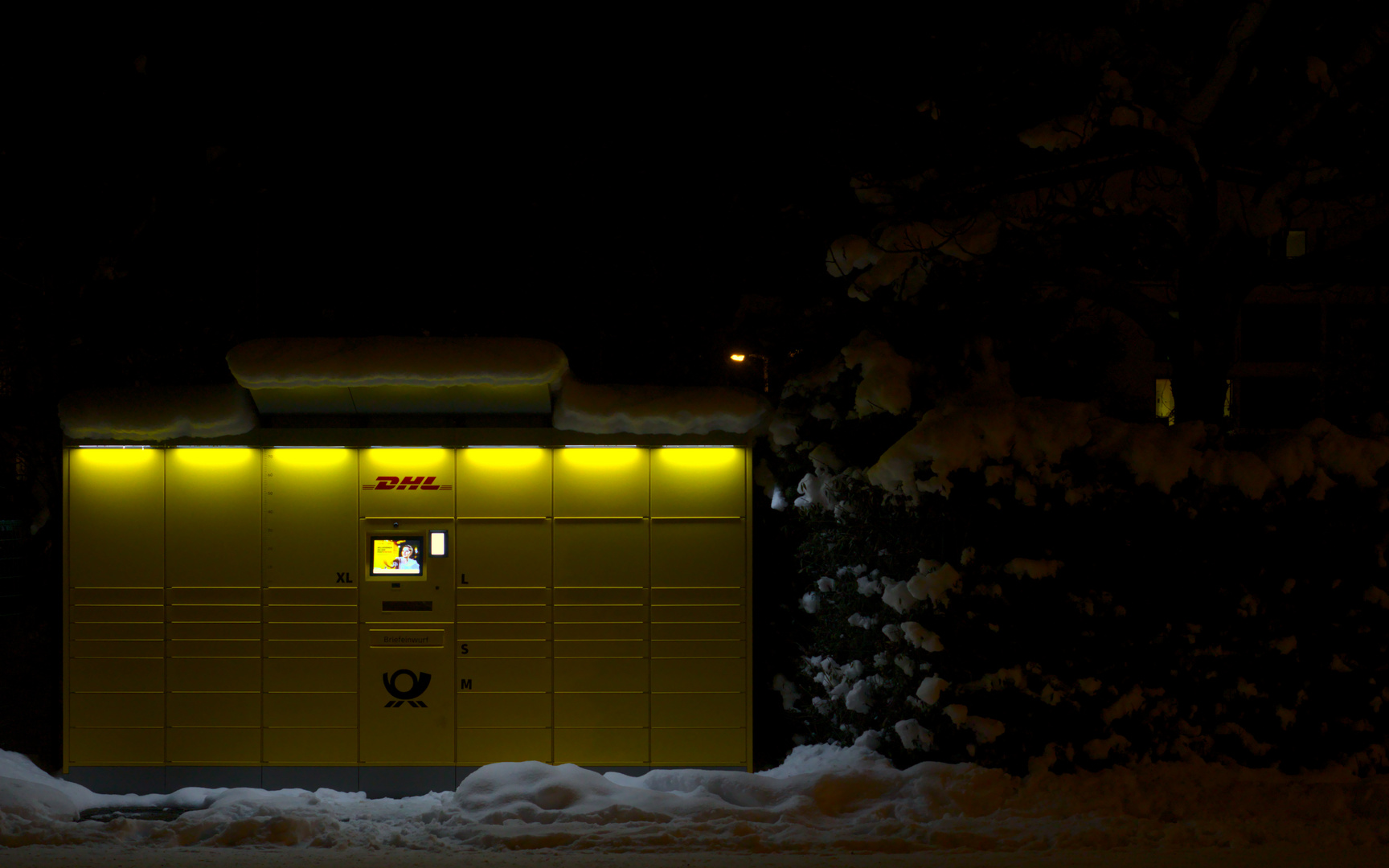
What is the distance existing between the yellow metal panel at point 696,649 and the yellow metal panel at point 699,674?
35 millimetres

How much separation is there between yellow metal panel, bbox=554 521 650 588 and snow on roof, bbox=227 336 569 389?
1.23 meters

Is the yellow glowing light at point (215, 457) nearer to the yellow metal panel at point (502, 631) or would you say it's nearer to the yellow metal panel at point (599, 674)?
the yellow metal panel at point (502, 631)

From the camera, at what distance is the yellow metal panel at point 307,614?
22.8ft

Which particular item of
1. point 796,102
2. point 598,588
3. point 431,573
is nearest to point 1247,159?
point 796,102

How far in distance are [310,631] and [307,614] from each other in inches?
5.0

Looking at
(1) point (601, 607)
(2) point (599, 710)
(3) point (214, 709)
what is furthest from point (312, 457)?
(2) point (599, 710)

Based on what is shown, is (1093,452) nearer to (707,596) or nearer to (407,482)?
(707,596)

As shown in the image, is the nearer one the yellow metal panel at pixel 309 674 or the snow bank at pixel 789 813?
the snow bank at pixel 789 813

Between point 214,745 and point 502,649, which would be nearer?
point 214,745

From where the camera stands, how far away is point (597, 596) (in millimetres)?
7043

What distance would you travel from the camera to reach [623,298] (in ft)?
39.4

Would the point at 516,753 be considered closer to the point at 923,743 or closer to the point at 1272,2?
the point at 923,743

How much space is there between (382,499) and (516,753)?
212 cm

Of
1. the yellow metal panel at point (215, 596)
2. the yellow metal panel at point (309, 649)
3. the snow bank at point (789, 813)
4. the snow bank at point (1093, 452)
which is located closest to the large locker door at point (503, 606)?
the snow bank at point (789, 813)
